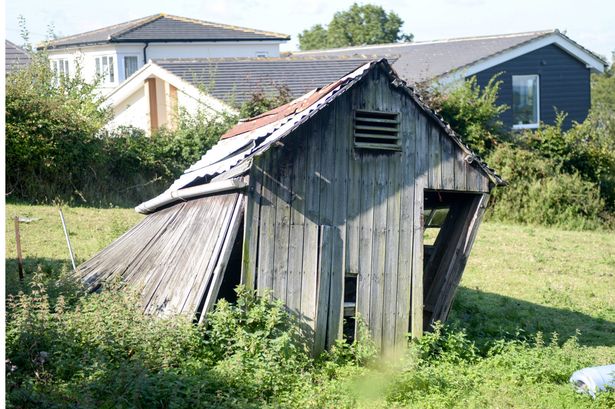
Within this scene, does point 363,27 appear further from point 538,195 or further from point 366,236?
point 366,236

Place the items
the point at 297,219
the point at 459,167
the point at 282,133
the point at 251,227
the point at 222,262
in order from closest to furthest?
the point at 222,262, the point at 251,227, the point at 282,133, the point at 297,219, the point at 459,167

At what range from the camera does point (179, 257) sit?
11102 millimetres

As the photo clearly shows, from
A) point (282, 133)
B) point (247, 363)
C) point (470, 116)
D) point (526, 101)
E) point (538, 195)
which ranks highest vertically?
point (526, 101)

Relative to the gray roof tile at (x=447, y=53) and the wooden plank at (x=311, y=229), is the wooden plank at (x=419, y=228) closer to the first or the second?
the wooden plank at (x=311, y=229)

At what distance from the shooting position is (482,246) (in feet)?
66.6

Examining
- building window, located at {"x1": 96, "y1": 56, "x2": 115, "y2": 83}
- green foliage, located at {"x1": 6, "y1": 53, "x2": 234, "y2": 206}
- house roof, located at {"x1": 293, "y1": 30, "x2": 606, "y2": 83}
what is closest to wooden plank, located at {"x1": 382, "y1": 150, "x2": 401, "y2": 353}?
green foliage, located at {"x1": 6, "y1": 53, "x2": 234, "y2": 206}

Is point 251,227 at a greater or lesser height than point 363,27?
lesser

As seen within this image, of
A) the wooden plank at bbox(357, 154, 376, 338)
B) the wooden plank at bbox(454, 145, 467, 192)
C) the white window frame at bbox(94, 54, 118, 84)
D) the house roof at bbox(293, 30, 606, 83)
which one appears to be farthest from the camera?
the white window frame at bbox(94, 54, 118, 84)

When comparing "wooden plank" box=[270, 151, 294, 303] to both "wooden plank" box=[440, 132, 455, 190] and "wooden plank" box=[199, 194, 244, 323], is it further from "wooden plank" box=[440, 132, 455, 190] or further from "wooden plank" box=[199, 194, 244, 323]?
Answer: "wooden plank" box=[440, 132, 455, 190]

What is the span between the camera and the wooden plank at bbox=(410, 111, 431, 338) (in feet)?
37.3

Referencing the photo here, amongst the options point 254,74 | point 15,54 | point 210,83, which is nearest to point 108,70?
point 15,54

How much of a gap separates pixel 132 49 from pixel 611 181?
72.2ft

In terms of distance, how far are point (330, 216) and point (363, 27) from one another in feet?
198

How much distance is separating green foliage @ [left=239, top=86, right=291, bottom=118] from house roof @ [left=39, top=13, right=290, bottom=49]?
15.3m
